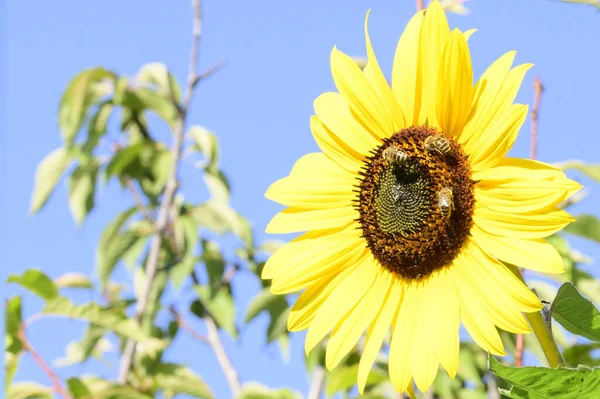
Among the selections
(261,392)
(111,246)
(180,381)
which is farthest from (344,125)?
(111,246)

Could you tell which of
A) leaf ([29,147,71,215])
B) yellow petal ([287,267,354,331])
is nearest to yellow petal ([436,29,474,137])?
yellow petal ([287,267,354,331])

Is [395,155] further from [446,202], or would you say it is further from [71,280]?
[71,280]

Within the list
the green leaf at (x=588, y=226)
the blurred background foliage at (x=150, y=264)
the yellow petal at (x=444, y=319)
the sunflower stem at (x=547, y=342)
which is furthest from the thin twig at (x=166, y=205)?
the sunflower stem at (x=547, y=342)

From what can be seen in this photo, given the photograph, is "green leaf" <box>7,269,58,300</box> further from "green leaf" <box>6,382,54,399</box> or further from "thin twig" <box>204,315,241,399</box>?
"thin twig" <box>204,315,241,399</box>

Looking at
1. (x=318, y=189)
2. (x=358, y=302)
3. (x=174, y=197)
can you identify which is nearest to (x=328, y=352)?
(x=358, y=302)

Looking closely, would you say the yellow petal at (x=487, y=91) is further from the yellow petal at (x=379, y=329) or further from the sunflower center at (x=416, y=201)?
the yellow petal at (x=379, y=329)

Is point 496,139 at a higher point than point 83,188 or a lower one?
higher

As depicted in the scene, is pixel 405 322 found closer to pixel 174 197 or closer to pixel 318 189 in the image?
pixel 318 189
